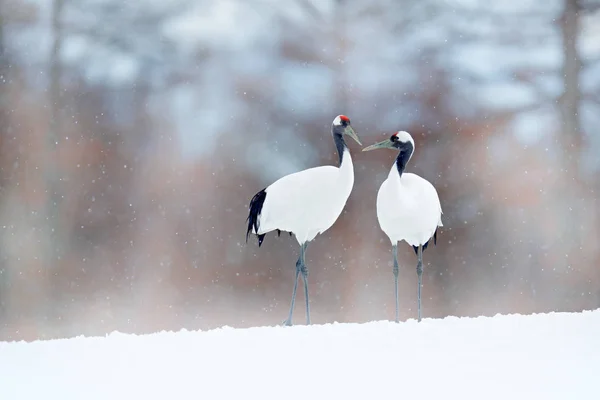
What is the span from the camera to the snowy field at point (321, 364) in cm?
179

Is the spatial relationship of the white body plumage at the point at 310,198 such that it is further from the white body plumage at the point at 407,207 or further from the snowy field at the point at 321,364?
the snowy field at the point at 321,364

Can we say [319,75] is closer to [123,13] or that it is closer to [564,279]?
[123,13]

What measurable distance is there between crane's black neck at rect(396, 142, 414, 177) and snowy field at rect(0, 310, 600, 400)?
0.75 meters

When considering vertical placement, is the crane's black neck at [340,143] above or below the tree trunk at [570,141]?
below

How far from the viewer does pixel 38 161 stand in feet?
13.7

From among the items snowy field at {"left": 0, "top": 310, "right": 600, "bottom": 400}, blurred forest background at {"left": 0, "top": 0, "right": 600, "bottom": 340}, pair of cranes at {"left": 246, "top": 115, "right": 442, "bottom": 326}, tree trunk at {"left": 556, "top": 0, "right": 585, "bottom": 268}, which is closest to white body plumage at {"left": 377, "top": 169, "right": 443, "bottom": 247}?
pair of cranes at {"left": 246, "top": 115, "right": 442, "bottom": 326}

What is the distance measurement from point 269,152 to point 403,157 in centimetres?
136

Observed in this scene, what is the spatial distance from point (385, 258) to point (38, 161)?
2.23 metres

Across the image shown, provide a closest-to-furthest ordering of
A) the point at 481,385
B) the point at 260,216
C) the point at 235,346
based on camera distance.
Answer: the point at 481,385 < the point at 235,346 < the point at 260,216

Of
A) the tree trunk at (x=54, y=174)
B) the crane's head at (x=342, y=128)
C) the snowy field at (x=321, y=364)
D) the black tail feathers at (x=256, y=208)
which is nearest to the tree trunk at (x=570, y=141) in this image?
the snowy field at (x=321, y=364)

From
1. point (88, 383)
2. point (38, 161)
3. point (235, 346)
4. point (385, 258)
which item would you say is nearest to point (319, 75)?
point (385, 258)

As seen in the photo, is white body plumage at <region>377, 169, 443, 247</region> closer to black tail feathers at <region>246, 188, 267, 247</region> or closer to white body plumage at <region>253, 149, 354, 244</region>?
white body plumage at <region>253, 149, 354, 244</region>

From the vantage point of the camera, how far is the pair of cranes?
2938mm

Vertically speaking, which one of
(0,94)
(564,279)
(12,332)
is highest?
(0,94)
